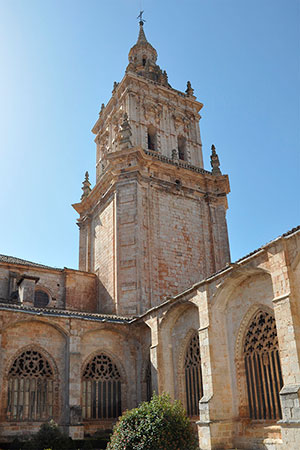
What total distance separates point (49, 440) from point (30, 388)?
8.64 feet

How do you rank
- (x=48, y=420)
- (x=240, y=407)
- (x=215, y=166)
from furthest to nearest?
(x=215, y=166) < (x=48, y=420) < (x=240, y=407)

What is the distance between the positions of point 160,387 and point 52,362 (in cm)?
456

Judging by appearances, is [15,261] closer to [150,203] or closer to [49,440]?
[150,203]

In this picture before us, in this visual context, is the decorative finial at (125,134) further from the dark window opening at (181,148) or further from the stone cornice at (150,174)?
the dark window opening at (181,148)

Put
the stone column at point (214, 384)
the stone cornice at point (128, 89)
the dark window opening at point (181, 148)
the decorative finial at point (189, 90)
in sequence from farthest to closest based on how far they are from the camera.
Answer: the decorative finial at point (189, 90), the dark window opening at point (181, 148), the stone cornice at point (128, 89), the stone column at point (214, 384)

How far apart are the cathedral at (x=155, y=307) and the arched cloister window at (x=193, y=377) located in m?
0.07

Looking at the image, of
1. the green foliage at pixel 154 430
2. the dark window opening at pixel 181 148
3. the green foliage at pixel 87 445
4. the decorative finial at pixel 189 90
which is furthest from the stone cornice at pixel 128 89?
the green foliage at pixel 154 430

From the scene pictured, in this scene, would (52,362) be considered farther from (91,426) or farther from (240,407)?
(240,407)

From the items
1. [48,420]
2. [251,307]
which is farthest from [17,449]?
[251,307]

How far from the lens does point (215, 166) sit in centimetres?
2945

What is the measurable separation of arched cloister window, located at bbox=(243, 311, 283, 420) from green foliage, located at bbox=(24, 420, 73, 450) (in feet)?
22.2

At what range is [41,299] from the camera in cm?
2448

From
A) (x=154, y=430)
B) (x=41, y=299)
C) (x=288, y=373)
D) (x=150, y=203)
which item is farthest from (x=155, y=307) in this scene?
(x=41, y=299)

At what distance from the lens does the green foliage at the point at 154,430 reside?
1219 cm
